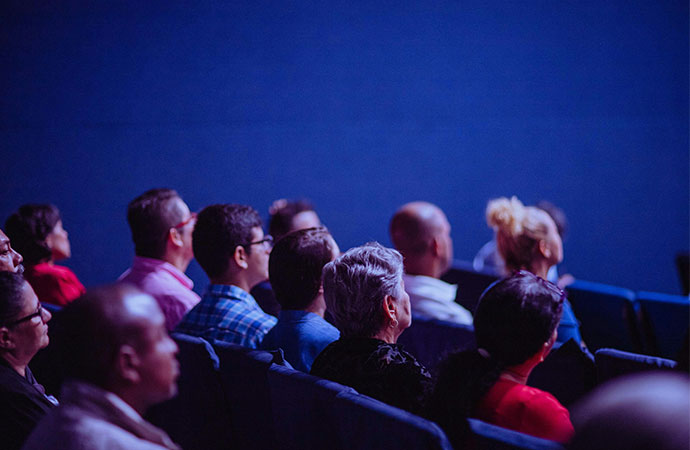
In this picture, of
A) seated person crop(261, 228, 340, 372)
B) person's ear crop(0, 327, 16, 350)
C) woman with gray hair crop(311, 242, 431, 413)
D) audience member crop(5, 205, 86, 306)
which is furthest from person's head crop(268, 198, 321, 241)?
person's ear crop(0, 327, 16, 350)

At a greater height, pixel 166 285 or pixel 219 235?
pixel 219 235

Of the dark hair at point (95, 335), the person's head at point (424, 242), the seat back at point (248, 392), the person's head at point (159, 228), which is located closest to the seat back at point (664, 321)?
the person's head at point (424, 242)

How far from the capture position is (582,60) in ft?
23.5

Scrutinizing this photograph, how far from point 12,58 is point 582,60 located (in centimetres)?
541

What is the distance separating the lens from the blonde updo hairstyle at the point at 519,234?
11.3ft

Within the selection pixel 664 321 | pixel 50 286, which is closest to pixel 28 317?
pixel 50 286

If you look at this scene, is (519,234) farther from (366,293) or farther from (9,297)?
(9,297)

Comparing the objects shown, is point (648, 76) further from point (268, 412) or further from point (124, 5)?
point (268, 412)

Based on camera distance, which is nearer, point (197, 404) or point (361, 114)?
point (197, 404)

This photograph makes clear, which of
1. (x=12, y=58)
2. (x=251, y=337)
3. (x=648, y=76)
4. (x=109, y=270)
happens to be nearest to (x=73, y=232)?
(x=109, y=270)

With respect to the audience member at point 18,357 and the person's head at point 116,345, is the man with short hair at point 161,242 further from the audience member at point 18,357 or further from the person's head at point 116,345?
the person's head at point 116,345

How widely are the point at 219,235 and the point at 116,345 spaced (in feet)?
5.40

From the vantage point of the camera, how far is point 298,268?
251 centimetres

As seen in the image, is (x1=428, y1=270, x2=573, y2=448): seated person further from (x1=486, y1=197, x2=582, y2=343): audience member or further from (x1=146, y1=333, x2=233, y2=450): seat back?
(x1=486, y1=197, x2=582, y2=343): audience member
